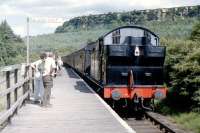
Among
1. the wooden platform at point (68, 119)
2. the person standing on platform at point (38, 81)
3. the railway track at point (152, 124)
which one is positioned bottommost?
the railway track at point (152, 124)

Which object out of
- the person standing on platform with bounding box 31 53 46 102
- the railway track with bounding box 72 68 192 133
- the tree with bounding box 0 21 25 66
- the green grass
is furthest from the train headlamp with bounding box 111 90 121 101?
the tree with bounding box 0 21 25 66

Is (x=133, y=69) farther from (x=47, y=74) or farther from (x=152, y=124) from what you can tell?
(x=47, y=74)

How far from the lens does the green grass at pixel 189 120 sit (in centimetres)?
1581

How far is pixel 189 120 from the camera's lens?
17375mm

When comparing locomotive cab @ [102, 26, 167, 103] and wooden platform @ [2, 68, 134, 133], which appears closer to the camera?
wooden platform @ [2, 68, 134, 133]

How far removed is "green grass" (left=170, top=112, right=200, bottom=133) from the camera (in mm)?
15815

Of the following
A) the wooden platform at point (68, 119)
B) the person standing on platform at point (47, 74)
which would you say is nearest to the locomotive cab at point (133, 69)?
the wooden platform at point (68, 119)

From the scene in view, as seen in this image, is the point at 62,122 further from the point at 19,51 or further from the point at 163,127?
the point at 19,51

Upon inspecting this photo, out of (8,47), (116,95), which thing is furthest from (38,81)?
(8,47)

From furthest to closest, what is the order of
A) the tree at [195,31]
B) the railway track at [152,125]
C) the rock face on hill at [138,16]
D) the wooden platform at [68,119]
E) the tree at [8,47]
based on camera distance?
the tree at [8,47] → the rock face on hill at [138,16] → the tree at [195,31] → the railway track at [152,125] → the wooden platform at [68,119]

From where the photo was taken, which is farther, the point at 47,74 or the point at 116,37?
the point at 116,37

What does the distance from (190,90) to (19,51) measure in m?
74.1

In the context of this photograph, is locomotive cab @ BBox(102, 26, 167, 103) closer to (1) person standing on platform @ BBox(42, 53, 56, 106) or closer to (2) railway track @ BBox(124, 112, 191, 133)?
(2) railway track @ BBox(124, 112, 191, 133)

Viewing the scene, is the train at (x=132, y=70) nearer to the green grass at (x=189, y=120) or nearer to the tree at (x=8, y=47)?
the green grass at (x=189, y=120)
